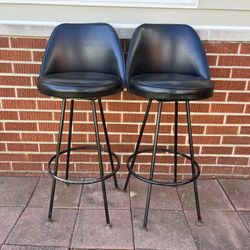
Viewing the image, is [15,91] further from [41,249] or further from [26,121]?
[41,249]

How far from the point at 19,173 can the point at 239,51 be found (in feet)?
6.36

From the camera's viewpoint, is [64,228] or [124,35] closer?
[64,228]

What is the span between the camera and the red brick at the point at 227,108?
217 centimetres

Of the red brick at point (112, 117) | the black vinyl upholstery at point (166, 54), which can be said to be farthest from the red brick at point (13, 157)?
the black vinyl upholstery at point (166, 54)

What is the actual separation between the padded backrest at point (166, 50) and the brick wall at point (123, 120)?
23 cm

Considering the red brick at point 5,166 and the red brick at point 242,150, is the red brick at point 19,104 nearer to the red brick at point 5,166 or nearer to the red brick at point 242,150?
the red brick at point 5,166

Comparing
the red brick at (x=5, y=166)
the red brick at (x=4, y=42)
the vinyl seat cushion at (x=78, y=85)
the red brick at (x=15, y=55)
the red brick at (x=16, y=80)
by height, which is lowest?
the red brick at (x=5, y=166)

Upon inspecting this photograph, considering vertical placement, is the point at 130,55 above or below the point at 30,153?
above

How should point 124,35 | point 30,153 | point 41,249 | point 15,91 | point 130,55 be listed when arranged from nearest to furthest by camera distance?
1. point 41,249
2. point 130,55
3. point 124,35
4. point 15,91
5. point 30,153

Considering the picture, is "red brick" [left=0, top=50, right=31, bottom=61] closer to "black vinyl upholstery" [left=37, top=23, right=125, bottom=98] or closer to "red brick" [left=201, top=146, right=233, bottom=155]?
"black vinyl upholstery" [left=37, top=23, right=125, bottom=98]

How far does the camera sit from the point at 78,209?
6.47 feet

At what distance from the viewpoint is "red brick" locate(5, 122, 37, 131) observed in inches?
86.6

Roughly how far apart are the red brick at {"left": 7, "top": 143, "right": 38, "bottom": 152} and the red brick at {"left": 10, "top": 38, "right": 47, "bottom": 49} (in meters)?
0.76

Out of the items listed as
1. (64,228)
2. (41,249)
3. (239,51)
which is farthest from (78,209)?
(239,51)
